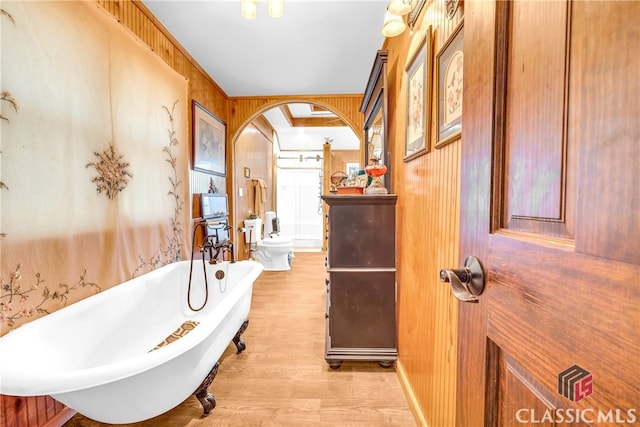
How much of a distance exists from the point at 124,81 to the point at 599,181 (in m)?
2.23

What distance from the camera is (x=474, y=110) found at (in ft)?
1.79

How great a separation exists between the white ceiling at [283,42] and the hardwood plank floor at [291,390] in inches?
98.5

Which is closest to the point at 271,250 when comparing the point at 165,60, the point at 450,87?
the point at 165,60

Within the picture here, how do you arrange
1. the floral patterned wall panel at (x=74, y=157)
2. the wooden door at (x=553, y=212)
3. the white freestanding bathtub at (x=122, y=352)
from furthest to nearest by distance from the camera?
the floral patterned wall panel at (x=74, y=157), the white freestanding bathtub at (x=122, y=352), the wooden door at (x=553, y=212)

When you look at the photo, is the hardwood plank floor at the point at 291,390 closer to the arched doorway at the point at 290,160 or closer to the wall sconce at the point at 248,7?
the arched doorway at the point at 290,160

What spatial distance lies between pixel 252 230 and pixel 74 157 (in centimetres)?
305

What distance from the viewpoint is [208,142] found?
296 centimetres

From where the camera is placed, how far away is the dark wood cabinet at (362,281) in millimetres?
1707

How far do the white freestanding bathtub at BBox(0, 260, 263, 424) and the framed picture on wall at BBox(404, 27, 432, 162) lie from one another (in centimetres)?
128

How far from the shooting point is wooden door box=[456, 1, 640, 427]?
284mm

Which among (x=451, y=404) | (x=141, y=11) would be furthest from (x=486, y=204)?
(x=141, y=11)

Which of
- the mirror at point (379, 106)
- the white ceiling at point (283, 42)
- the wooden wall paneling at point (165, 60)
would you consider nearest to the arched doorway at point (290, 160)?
the white ceiling at point (283, 42)

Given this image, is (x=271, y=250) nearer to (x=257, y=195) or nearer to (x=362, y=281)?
(x=257, y=195)

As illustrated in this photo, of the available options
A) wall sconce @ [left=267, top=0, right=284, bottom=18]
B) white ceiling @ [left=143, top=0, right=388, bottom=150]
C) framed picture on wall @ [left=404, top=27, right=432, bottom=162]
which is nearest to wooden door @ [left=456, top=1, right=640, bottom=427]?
framed picture on wall @ [left=404, top=27, right=432, bottom=162]
